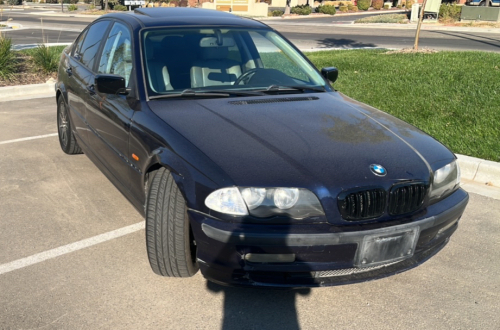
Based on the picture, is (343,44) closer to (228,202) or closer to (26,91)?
(26,91)

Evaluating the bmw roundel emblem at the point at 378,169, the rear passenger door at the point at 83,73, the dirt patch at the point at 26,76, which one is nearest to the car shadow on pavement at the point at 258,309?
the bmw roundel emblem at the point at 378,169

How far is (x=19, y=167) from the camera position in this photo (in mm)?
5766

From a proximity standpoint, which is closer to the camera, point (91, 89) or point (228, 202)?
point (228, 202)

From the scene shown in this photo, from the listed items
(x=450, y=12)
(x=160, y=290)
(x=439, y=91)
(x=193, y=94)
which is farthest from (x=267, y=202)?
(x=450, y=12)

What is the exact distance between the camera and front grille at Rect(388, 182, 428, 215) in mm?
3061

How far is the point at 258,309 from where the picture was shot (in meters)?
3.24

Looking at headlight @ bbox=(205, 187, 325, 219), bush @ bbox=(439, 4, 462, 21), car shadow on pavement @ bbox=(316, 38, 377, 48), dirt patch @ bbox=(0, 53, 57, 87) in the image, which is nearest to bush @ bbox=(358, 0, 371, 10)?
bush @ bbox=(439, 4, 462, 21)

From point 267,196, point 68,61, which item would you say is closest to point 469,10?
point 68,61

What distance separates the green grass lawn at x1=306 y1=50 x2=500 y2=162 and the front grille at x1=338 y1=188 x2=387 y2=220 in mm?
3387

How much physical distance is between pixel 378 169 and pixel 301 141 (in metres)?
0.51

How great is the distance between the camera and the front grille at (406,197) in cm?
306

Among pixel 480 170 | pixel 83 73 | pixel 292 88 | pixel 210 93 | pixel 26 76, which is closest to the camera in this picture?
pixel 210 93

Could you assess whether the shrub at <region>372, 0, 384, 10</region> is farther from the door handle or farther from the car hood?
the car hood

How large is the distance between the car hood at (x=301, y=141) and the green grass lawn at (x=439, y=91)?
2736 millimetres
